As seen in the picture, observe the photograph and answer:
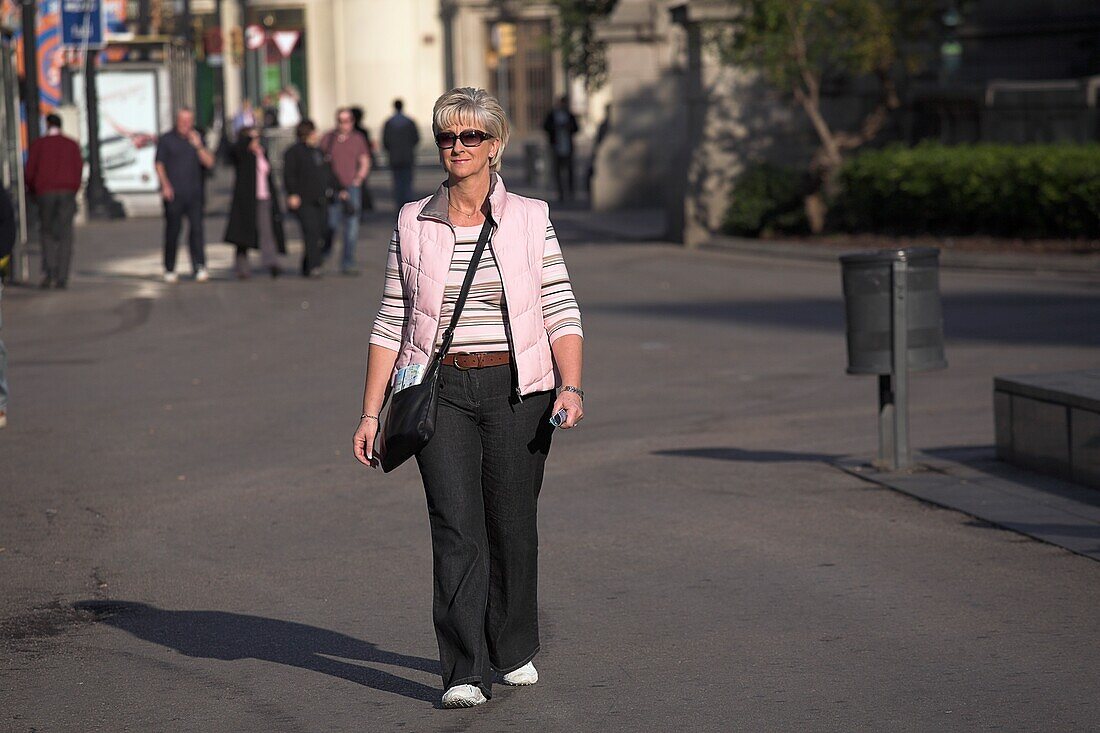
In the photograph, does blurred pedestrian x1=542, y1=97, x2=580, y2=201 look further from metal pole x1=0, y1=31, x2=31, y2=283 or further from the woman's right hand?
the woman's right hand

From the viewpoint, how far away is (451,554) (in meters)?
5.13

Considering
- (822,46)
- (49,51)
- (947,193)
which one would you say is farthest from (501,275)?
(49,51)

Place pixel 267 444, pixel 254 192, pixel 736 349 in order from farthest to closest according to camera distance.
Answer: pixel 254 192 < pixel 736 349 < pixel 267 444

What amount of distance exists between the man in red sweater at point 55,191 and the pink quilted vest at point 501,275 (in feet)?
49.5

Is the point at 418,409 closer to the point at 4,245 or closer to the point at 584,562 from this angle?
the point at 584,562

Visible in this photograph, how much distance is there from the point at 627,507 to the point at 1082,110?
15.9m

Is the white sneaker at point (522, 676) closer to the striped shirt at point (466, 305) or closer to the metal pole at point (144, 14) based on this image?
the striped shirt at point (466, 305)

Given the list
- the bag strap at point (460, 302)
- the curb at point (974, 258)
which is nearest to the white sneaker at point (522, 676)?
the bag strap at point (460, 302)

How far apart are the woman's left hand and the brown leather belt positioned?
0.19 m

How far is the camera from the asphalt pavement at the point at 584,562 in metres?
5.38

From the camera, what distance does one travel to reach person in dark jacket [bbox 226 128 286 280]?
66.5 feet

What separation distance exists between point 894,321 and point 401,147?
853 inches

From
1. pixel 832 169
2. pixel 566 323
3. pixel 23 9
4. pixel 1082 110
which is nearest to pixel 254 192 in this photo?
pixel 23 9

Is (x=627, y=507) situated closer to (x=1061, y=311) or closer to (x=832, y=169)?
(x=1061, y=311)
